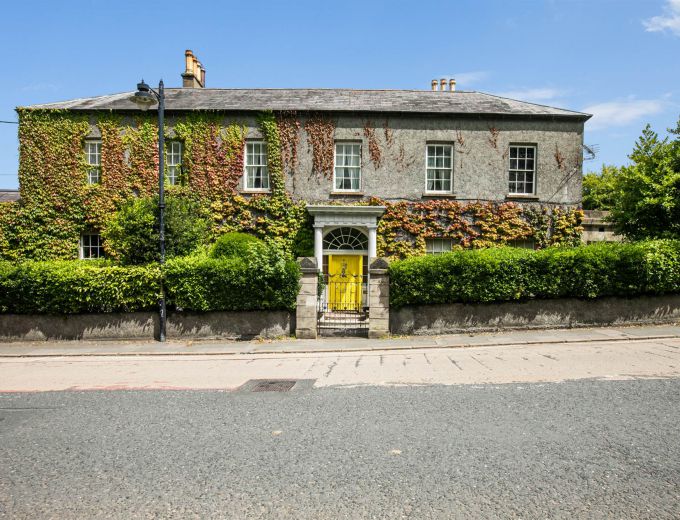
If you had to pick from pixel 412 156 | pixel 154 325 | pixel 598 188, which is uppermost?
pixel 598 188

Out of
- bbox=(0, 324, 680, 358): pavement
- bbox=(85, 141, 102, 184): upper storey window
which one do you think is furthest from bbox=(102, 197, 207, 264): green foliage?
bbox=(85, 141, 102, 184): upper storey window

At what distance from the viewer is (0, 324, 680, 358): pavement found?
12133 mm

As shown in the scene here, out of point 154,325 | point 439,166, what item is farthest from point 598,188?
point 154,325

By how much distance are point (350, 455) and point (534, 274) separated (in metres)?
10.4

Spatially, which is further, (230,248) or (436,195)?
(436,195)

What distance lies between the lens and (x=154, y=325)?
1363 centimetres

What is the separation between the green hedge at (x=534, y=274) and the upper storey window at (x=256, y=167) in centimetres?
838

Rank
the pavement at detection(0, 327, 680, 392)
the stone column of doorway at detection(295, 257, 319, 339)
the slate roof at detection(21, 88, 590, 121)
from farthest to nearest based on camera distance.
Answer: the slate roof at detection(21, 88, 590, 121)
the stone column of doorway at detection(295, 257, 319, 339)
the pavement at detection(0, 327, 680, 392)

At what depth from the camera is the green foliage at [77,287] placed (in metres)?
13.2

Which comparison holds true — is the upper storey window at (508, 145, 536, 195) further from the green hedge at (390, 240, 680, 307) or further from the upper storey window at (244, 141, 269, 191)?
the upper storey window at (244, 141, 269, 191)

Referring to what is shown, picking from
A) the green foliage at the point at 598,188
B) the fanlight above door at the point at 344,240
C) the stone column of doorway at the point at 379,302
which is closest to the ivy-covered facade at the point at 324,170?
the fanlight above door at the point at 344,240

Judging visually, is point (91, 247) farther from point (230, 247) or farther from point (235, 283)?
point (235, 283)

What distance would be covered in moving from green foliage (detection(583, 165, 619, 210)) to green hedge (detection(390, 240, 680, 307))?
2564 centimetres

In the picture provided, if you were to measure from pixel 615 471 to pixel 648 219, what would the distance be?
14.2m
